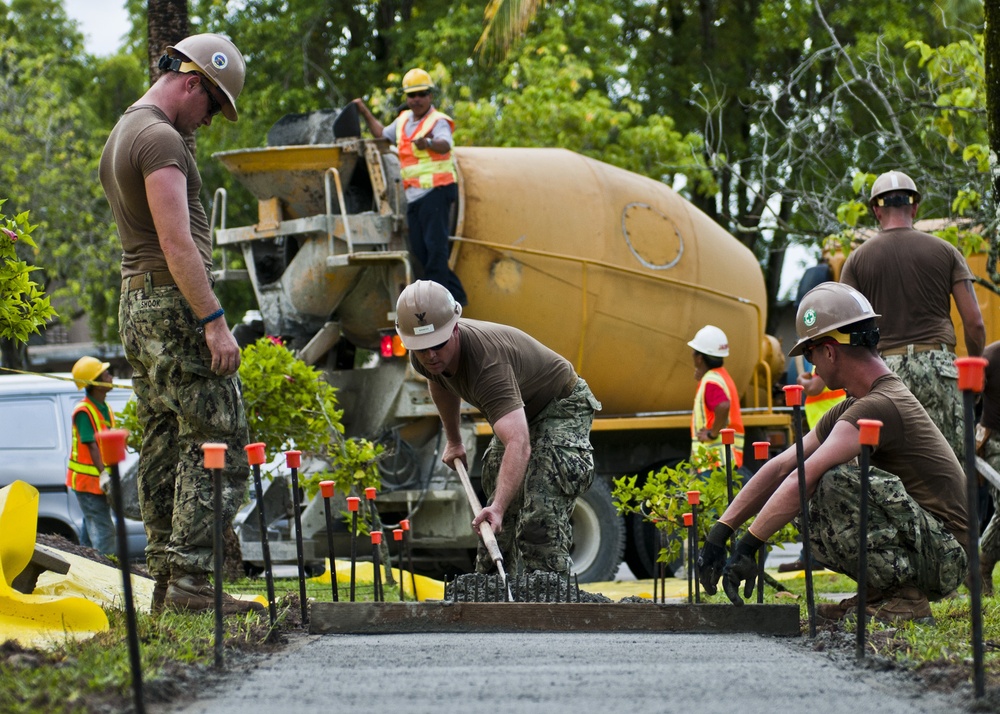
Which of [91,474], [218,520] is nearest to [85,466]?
[91,474]

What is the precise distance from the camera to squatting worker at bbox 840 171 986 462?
6250 millimetres

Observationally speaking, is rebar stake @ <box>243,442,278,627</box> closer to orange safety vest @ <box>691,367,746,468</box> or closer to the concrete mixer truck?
the concrete mixer truck

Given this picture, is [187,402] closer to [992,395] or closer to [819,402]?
[992,395]

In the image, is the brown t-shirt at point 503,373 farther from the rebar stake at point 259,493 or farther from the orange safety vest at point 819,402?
the orange safety vest at point 819,402

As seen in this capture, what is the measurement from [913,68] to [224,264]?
41.6 ft

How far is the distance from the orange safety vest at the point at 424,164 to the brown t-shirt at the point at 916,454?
13.8 feet

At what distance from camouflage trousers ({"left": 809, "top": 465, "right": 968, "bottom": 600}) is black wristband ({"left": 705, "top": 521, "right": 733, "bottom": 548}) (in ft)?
1.39

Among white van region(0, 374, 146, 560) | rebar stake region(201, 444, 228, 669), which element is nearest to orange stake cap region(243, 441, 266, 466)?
rebar stake region(201, 444, 228, 669)

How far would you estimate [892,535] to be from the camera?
4.55 meters

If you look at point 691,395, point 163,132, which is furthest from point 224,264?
point 163,132

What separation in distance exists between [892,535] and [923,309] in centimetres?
216

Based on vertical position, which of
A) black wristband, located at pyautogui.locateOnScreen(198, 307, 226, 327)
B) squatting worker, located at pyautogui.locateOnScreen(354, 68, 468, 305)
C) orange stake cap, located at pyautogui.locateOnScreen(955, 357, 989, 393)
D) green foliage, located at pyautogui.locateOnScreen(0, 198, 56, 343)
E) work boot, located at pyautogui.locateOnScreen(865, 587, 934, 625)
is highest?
squatting worker, located at pyautogui.locateOnScreen(354, 68, 468, 305)

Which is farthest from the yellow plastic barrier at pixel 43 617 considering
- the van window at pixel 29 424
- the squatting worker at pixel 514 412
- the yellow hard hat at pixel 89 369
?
the van window at pixel 29 424

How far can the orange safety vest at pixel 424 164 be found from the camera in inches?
327
